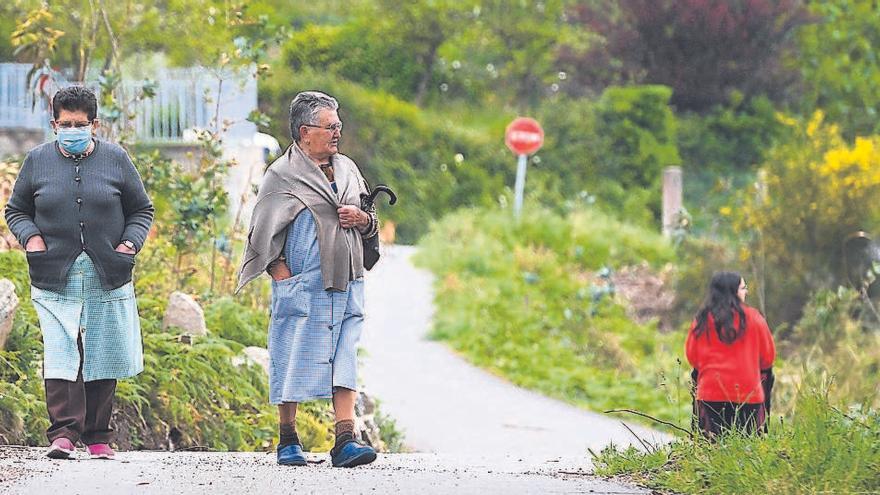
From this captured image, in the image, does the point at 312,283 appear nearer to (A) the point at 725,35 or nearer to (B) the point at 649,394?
(B) the point at 649,394

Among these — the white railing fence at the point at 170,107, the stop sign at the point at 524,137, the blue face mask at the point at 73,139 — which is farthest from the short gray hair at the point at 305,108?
the stop sign at the point at 524,137

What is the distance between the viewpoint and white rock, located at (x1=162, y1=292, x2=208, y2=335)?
30.5 ft

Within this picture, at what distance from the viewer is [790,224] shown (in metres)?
16.4

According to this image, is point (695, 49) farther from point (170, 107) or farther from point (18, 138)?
point (18, 138)

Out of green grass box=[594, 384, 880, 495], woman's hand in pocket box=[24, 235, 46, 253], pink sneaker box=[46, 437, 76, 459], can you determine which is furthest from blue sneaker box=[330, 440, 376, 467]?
woman's hand in pocket box=[24, 235, 46, 253]

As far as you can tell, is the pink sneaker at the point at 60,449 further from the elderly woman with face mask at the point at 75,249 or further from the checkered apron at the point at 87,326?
the checkered apron at the point at 87,326

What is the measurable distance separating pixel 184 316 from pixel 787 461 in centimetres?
455

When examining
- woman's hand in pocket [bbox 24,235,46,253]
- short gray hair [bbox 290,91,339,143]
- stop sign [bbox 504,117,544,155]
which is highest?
stop sign [bbox 504,117,544,155]

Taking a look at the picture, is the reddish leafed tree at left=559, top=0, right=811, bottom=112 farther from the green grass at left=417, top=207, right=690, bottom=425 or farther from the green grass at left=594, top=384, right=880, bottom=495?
the green grass at left=594, top=384, right=880, bottom=495

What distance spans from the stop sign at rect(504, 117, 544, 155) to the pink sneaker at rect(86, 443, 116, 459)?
701 inches

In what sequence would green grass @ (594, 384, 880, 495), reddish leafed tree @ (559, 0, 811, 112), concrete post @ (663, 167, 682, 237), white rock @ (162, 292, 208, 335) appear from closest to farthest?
green grass @ (594, 384, 880, 495), white rock @ (162, 292, 208, 335), concrete post @ (663, 167, 682, 237), reddish leafed tree @ (559, 0, 811, 112)

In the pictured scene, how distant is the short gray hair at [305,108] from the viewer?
665 centimetres

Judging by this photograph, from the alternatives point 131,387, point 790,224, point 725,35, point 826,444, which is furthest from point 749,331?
point 725,35

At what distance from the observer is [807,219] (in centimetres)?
1638
